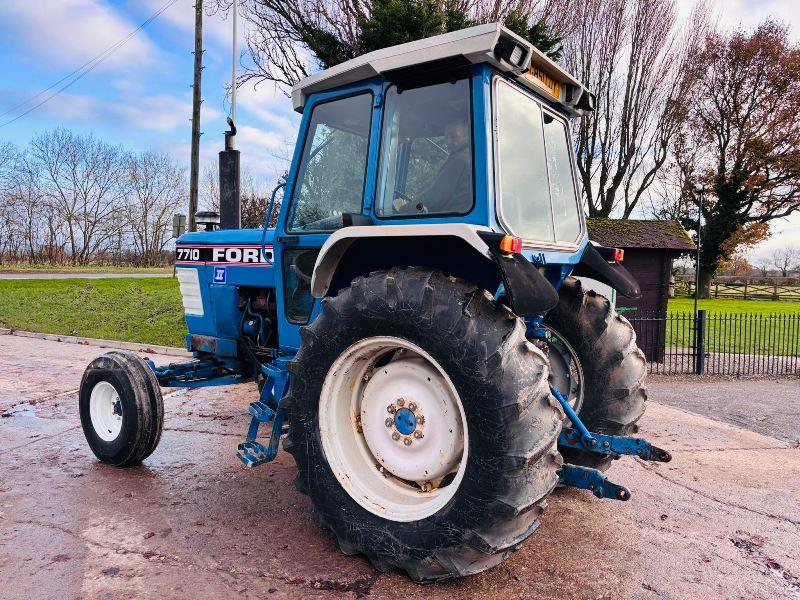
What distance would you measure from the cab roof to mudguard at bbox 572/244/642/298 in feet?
3.22

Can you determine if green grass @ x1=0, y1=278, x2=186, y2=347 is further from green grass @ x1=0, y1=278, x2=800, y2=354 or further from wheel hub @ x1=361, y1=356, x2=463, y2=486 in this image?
wheel hub @ x1=361, y1=356, x2=463, y2=486

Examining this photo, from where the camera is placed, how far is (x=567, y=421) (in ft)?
11.5

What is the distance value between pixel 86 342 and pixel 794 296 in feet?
112

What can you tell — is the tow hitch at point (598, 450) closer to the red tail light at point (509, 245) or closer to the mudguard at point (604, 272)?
the red tail light at point (509, 245)

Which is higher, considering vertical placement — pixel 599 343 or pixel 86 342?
pixel 599 343

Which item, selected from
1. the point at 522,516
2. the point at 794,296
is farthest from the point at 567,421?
the point at 794,296

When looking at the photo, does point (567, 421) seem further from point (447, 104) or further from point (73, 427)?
point (73, 427)

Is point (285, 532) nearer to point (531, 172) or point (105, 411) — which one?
point (105, 411)

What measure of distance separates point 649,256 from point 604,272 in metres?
8.22

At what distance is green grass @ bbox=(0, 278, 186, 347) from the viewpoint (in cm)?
1170

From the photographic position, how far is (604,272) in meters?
3.91

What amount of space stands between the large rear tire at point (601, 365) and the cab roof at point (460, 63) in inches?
52.1


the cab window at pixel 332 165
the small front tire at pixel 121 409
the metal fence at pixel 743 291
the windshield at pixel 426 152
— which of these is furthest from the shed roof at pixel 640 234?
the metal fence at pixel 743 291

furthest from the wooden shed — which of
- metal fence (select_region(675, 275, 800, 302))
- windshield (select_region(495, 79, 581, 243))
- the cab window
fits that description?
metal fence (select_region(675, 275, 800, 302))
